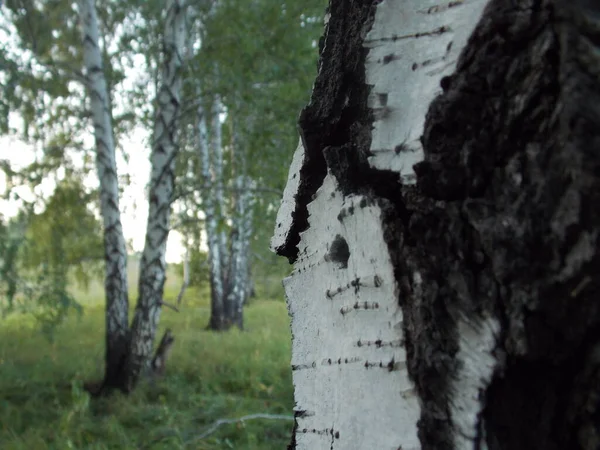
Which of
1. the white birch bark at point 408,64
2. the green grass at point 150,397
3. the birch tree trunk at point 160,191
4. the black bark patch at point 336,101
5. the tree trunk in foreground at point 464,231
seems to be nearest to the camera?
the tree trunk in foreground at point 464,231

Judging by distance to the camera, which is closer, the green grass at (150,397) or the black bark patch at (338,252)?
the black bark patch at (338,252)

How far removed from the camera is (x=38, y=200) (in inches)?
206

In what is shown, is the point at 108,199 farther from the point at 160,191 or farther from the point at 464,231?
the point at 464,231

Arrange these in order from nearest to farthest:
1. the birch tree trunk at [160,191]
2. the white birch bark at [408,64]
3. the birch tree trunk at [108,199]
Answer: the white birch bark at [408,64] → the birch tree trunk at [160,191] → the birch tree trunk at [108,199]

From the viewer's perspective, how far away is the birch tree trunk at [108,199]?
5062 millimetres

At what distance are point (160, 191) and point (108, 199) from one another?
51 centimetres

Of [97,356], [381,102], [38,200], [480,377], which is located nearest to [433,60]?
[381,102]


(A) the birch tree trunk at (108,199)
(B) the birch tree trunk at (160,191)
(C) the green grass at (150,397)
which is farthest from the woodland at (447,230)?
(A) the birch tree trunk at (108,199)

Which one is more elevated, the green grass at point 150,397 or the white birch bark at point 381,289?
the white birch bark at point 381,289

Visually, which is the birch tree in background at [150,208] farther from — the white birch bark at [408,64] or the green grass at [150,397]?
the white birch bark at [408,64]

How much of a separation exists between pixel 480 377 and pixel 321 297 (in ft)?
0.96

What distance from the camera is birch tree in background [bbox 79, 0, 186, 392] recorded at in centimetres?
492

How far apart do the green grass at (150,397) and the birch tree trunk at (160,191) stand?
439 mm

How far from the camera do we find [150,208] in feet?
16.4
